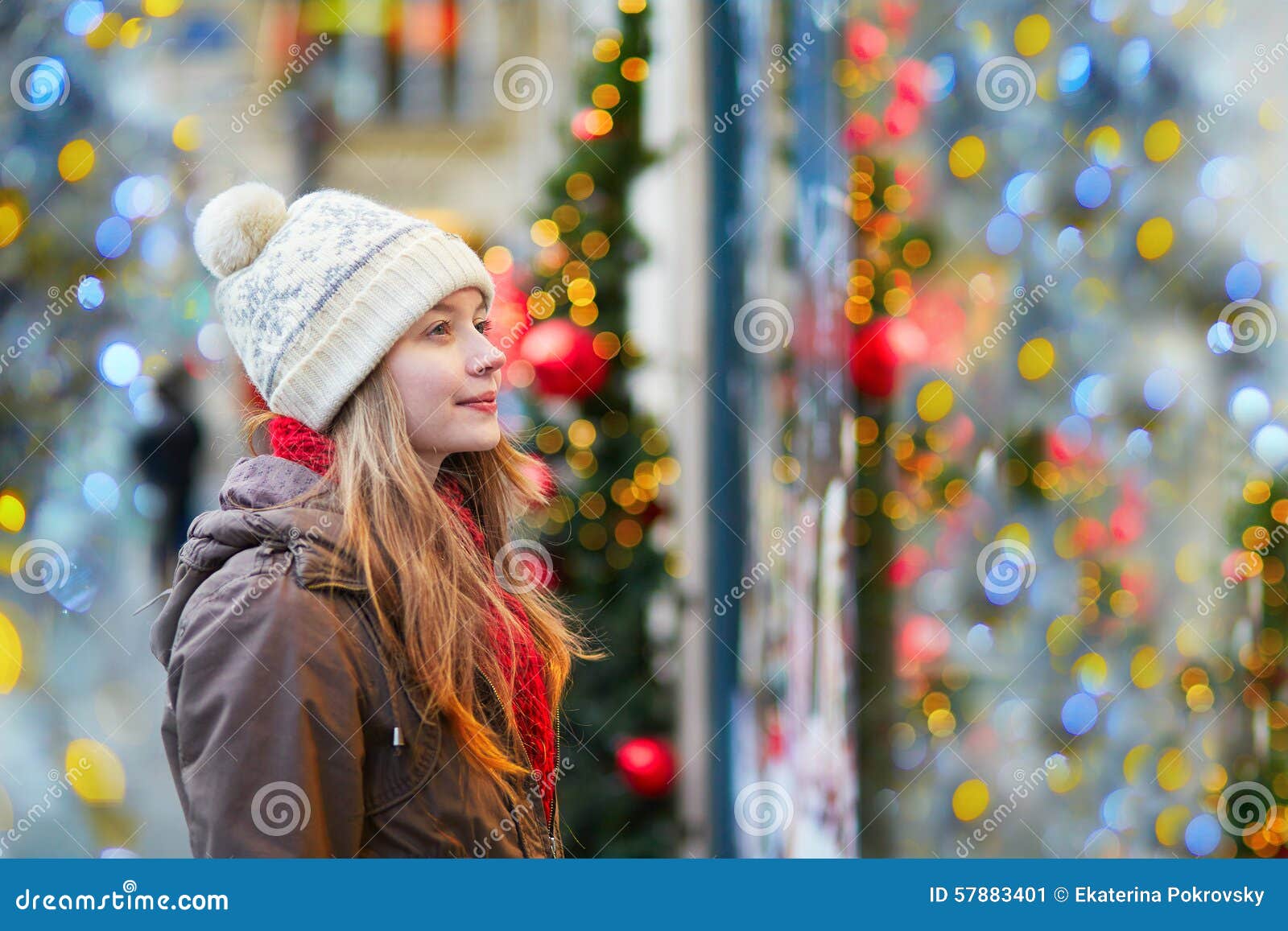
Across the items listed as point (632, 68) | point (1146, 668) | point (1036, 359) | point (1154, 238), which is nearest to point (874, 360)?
point (1036, 359)

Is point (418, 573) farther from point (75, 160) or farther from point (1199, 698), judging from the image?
point (75, 160)

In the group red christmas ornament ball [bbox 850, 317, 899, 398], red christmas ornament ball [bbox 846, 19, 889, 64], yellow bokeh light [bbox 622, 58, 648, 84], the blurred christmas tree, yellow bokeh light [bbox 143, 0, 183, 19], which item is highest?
red christmas ornament ball [bbox 846, 19, 889, 64]

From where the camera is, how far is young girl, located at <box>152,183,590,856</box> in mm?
1150

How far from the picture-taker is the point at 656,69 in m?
3.61

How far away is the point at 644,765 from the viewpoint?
318 cm

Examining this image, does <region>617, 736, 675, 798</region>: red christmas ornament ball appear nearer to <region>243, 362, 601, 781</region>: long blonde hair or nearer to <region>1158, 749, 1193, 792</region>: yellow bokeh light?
<region>1158, 749, 1193, 792</region>: yellow bokeh light

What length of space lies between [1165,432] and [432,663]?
57.0 inches

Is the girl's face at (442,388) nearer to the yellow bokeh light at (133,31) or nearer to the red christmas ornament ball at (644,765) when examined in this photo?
the yellow bokeh light at (133,31)

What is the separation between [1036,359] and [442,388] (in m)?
1.32

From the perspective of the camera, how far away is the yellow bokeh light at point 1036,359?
2217 millimetres

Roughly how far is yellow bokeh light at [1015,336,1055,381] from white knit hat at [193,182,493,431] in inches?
49.3

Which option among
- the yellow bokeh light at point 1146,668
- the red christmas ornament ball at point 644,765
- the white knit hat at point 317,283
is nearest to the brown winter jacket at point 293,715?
the white knit hat at point 317,283

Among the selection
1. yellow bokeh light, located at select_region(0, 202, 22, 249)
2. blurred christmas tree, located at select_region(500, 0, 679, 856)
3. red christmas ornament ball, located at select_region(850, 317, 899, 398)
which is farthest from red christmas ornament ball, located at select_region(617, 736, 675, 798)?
yellow bokeh light, located at select_region(0, 202, 22, 249)

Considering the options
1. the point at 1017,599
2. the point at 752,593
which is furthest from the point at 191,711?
the point at 752,593
